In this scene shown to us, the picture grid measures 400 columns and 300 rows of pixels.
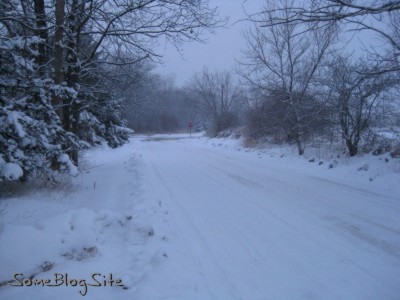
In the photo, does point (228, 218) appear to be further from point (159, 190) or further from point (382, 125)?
point (382, 125)

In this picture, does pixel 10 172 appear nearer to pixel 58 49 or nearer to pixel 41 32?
pixel 58 49

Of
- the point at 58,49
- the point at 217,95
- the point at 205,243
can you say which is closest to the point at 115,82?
the point at 58,49

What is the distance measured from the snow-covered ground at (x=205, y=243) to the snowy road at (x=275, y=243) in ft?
0.05

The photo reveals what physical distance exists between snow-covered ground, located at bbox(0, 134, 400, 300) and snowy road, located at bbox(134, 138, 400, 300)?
0.6 inches

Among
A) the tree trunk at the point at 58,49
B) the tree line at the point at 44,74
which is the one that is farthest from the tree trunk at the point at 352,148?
the tree trunk at the point at 58,49

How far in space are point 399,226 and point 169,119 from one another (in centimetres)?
6565

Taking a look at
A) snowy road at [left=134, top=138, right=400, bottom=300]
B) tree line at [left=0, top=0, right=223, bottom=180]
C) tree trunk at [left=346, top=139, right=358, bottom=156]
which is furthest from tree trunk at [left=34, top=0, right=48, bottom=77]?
tree trunk at [left=346, top=139, right=358, bottom=156]

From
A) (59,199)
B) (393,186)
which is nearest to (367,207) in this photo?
(393,186)

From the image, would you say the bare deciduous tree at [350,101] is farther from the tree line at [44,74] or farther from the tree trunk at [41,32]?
the tree trunk at [41,32]

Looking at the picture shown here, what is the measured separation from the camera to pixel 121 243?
13.8 feet

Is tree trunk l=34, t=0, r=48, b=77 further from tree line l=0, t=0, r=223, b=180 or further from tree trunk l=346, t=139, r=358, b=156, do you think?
tree trunk l=346, t=139, r=358, b=156

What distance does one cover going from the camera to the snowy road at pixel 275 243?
318 cm

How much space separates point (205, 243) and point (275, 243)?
3.39 feet

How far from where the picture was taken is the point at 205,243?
4.29m
